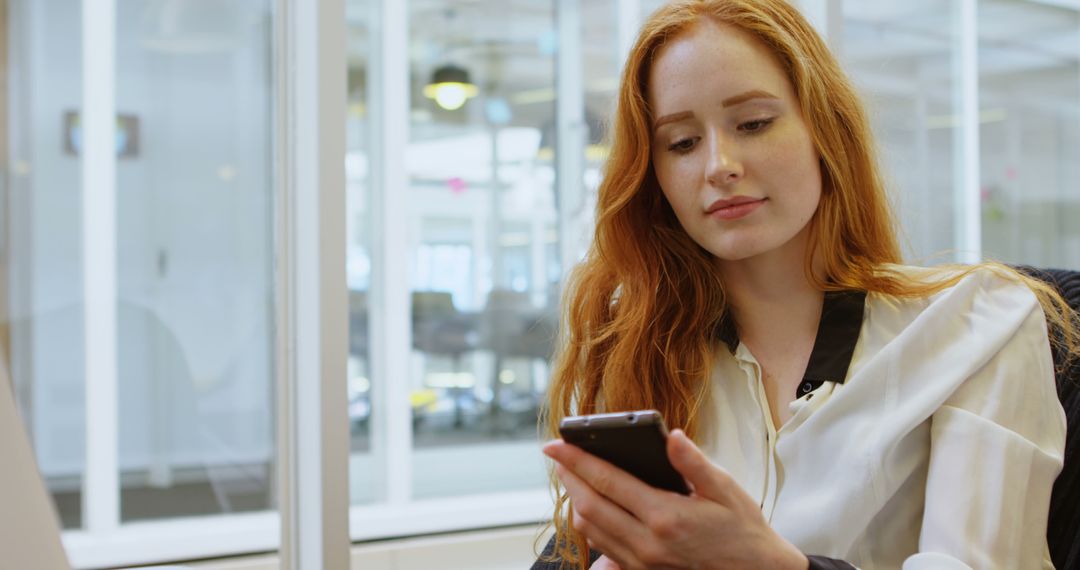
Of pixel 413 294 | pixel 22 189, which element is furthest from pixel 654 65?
pixel 413 294

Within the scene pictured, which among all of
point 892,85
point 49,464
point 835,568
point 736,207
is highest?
point 892,85

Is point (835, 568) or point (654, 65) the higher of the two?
point (654, 65)

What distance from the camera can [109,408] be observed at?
321cm

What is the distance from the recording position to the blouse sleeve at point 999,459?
3.84 ft

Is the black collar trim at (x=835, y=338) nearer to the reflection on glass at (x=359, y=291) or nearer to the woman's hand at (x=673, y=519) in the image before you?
the woman's hand at (x=673, y=519)

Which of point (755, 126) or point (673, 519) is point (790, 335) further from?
point (673, 519)

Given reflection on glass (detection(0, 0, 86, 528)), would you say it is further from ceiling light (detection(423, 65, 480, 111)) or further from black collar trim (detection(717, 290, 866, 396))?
black collar trim (detection(717, 290, 866, 396))

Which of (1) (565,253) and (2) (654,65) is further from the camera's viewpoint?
(1) (565,253)

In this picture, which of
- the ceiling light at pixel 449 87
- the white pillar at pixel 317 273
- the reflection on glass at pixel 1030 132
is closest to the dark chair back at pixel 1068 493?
the white pillar at pixel 317 273

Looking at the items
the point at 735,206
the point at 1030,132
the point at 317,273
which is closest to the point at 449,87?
the point at 317,273

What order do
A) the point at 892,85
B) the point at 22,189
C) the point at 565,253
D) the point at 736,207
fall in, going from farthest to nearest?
the point at 892,85 < the point at 565,253 < the point at 22,189 < the point at 736,207

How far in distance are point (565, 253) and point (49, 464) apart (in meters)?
2.33

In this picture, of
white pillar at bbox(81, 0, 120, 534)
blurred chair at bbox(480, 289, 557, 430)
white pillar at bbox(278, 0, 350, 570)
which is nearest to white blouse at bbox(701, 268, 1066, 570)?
white pillar at bbox(278, 0, 350, 570)

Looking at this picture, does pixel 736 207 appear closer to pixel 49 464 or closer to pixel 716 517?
pixel 716 517
